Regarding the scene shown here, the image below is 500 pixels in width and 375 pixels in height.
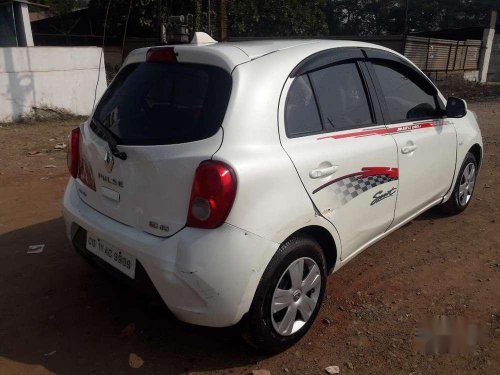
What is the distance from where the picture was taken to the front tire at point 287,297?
7.55ft

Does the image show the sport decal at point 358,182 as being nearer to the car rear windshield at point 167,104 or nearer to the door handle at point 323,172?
the door handle at point 323,172

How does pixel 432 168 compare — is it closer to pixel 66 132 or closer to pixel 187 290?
pixel 187 290

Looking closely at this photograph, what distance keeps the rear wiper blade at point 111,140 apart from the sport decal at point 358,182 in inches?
41.1

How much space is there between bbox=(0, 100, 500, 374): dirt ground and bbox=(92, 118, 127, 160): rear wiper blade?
2.52ft

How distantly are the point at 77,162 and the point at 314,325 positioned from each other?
1.81m

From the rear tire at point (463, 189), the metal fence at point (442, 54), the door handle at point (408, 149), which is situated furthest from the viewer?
the metal fence at point (442, 54)

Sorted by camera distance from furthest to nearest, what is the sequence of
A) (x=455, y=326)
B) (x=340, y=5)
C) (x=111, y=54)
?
(x=340, y=5), (x=111, y=54), (x=455, y=326)

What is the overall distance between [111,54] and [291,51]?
1808 cm

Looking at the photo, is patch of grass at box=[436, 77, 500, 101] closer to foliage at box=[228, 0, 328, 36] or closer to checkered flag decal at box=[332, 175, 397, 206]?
foliage at box=[228, 0, 328, 36]

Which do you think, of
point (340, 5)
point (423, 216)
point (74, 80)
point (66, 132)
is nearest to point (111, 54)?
point (74, 80)

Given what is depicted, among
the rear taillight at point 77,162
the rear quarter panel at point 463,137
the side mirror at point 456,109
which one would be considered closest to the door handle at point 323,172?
the rear taillight at point 77,162

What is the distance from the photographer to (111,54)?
1894cm

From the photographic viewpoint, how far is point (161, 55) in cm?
258

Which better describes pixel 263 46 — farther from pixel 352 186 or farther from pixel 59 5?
pixel 59 5
